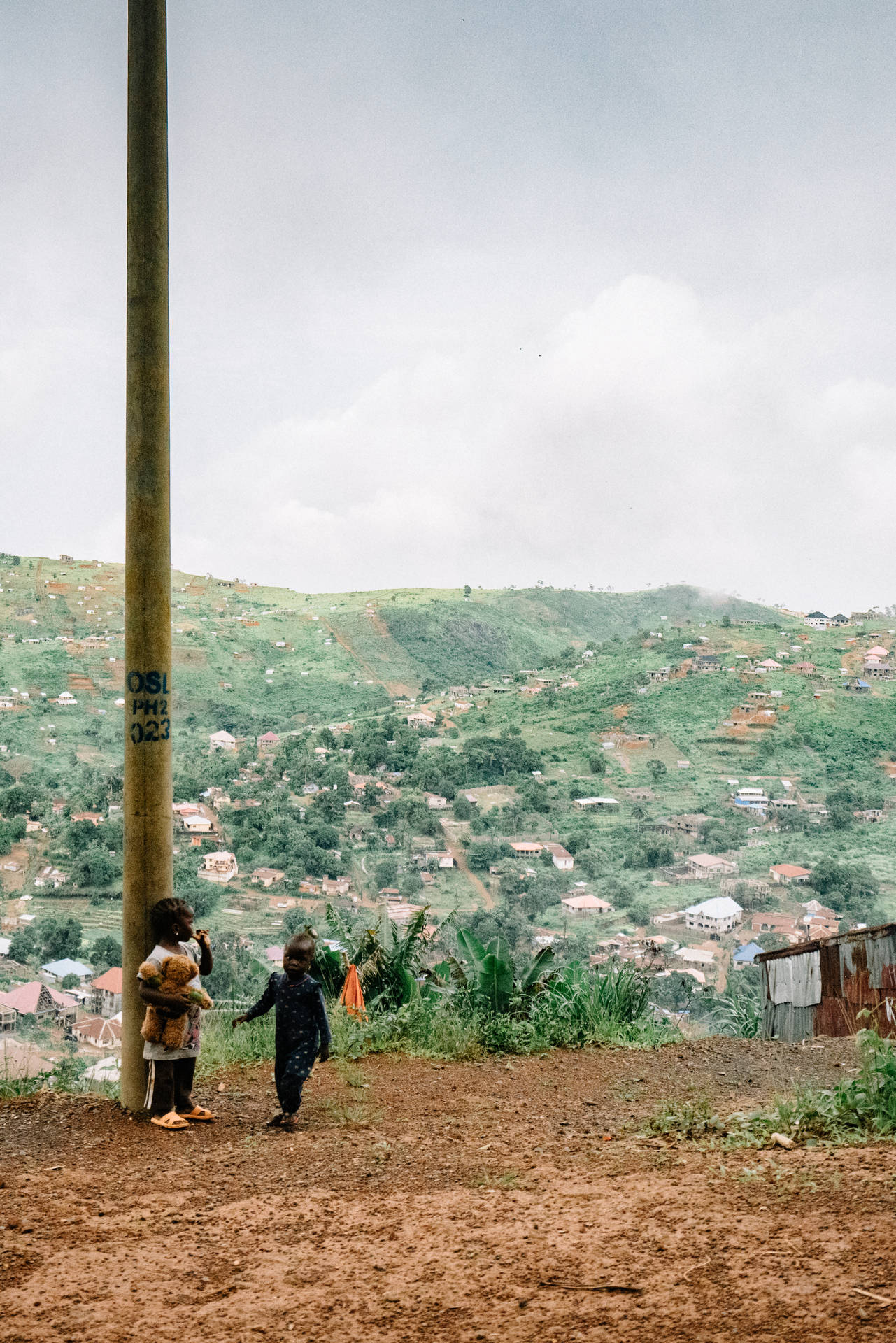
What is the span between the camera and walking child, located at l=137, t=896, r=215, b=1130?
194 inches

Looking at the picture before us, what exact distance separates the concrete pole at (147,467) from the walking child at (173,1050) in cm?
19

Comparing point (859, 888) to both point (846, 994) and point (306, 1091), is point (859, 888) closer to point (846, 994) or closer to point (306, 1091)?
point (846, 994)

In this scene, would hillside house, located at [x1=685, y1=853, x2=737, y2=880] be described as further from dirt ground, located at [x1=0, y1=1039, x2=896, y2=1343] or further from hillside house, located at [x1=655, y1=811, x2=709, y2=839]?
dirt ground, located at [x1=0, y1=1039, x2=896, y2=1343]

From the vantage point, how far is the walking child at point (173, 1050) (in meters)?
4.93

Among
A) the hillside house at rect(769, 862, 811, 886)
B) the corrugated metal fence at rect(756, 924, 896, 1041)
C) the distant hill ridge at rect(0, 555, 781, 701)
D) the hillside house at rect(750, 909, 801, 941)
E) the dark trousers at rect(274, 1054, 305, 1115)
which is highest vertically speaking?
the distant hill ridge at rect(0, 555, 781, 701)

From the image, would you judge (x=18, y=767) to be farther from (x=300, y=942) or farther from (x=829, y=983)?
(x=300, y=942)

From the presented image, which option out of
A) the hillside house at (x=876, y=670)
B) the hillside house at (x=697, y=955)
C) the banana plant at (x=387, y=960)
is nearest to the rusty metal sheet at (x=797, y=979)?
the banana plant at (x=387, y=960)

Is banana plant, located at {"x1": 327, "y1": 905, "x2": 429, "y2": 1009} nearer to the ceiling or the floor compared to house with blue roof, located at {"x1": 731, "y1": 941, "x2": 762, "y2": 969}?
nearer to the ceiling

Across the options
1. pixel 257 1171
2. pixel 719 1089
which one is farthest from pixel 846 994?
pixel 257 1171

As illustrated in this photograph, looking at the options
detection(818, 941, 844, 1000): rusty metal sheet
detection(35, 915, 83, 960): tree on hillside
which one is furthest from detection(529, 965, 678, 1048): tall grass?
detection(35, 915, 83, 960): tree on hillside

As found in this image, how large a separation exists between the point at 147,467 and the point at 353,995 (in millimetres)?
4453

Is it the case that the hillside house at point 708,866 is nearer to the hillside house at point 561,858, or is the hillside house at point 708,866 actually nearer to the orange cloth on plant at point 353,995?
the hillside house at point 561,858

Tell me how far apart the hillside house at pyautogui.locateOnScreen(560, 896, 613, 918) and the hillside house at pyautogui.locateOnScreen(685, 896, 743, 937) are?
360cm

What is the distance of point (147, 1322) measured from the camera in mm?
2742
